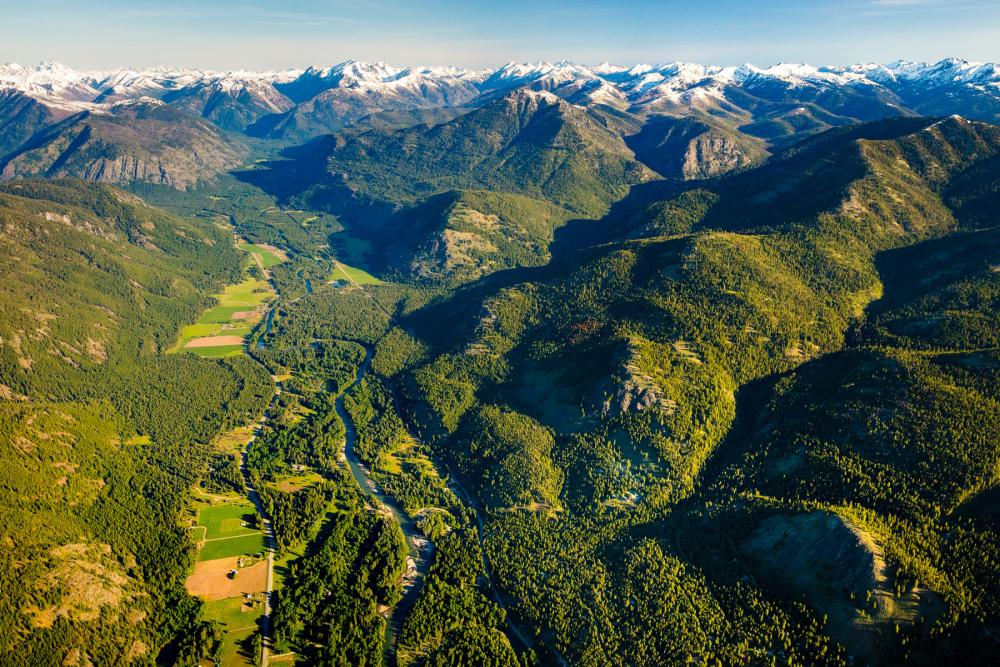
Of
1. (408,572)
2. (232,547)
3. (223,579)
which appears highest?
(408,572)

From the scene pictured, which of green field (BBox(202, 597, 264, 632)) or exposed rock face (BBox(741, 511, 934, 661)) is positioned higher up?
exposed rock face (BBox(741, 511, 934, 661))

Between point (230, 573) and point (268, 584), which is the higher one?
point (268, 584)

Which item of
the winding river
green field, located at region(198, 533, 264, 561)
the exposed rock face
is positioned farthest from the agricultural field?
the exposed rock face

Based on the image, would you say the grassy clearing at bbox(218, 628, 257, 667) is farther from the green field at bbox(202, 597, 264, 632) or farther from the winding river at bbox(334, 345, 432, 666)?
the winding river at bbox(334, 345, 432, 666)

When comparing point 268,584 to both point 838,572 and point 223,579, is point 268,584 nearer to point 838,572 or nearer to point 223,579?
point 223,579

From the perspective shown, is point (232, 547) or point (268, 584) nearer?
point (268, 584)

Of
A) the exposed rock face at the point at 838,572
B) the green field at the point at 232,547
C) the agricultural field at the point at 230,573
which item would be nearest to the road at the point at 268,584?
the agricultural field at the point at 230,573

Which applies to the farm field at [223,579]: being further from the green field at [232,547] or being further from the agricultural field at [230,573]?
the green field at [232,547]

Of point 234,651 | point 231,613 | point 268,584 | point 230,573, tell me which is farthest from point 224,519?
point 234,651

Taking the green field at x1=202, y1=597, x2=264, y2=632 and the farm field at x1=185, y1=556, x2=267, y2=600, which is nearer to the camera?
the green field at x1=202, y1=597, x2=264, y2=632

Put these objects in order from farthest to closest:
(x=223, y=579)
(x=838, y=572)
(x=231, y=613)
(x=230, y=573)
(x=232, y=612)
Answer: (x=230, y=573), (x=223, y=579), (x=232, y=612), (x=231, y=613), (x=838, y=572)
